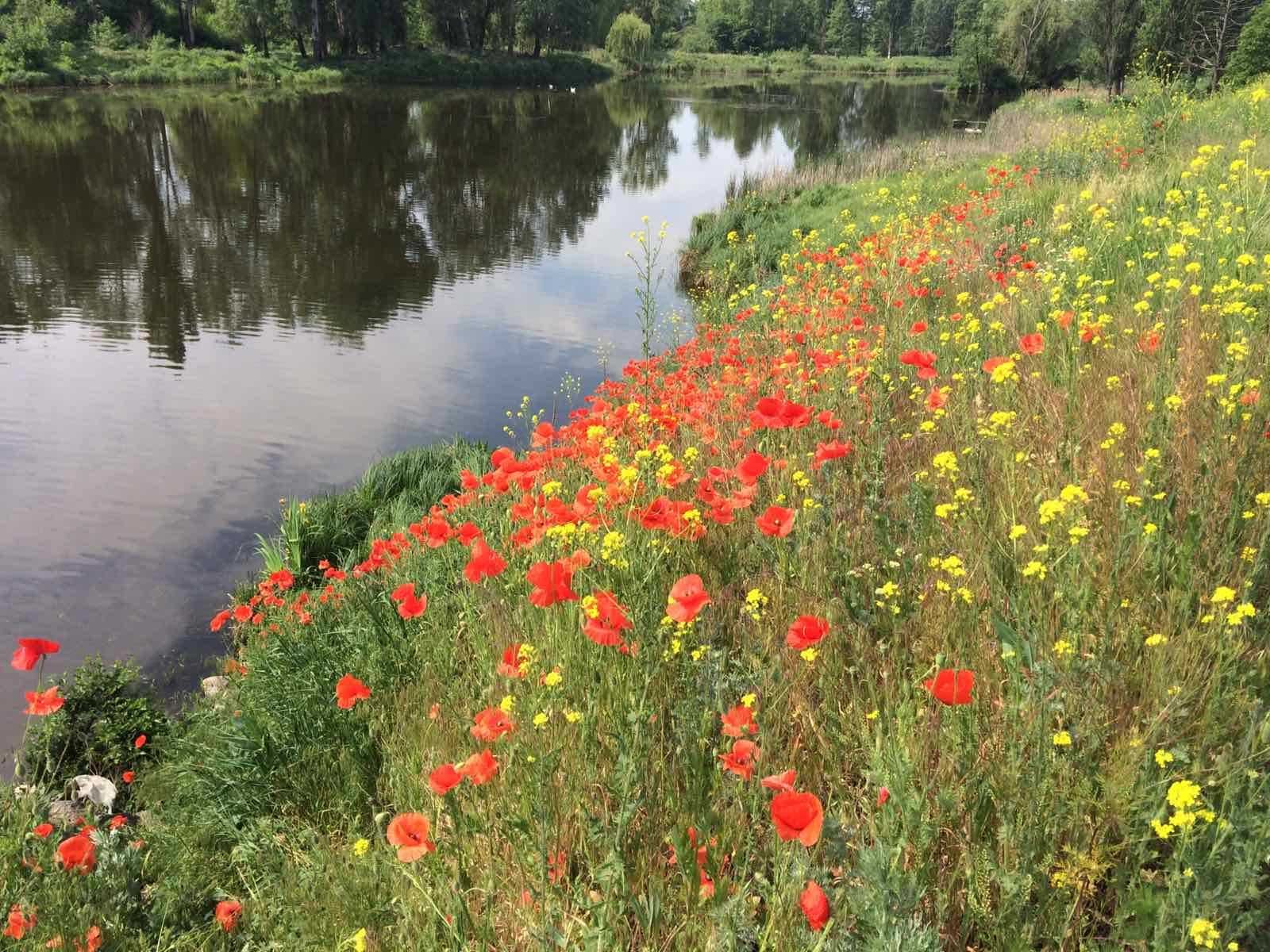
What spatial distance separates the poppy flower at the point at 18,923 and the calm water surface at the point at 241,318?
2945 mm

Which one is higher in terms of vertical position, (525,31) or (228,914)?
(525,31)

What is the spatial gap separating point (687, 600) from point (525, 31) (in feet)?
203

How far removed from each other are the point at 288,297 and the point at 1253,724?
12.7 metres

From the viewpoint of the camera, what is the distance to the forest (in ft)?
91.6

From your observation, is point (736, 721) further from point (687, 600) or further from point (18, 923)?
point (18, 923)

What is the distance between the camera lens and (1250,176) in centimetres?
500

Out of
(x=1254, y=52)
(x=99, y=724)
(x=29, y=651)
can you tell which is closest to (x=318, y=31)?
(x=1254, y=52)

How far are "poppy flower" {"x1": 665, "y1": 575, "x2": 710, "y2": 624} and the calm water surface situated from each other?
4348 mm

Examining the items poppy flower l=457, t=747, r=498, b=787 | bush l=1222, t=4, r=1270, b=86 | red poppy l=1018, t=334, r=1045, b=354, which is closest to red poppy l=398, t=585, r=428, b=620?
poppy flower l=457, t=747, r=498, b=787

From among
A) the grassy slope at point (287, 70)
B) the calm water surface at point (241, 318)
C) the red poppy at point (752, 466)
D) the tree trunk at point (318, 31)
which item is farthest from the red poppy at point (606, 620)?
the tree trunk at point (318, 31)

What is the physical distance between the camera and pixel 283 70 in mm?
41969

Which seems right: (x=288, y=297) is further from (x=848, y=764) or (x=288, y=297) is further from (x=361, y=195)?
(x=848, y=764)

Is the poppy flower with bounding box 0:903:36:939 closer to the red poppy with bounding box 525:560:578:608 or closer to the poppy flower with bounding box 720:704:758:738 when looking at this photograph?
the red poppy with bounding box 525:560:578:608

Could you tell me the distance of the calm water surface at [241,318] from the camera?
248 inches
